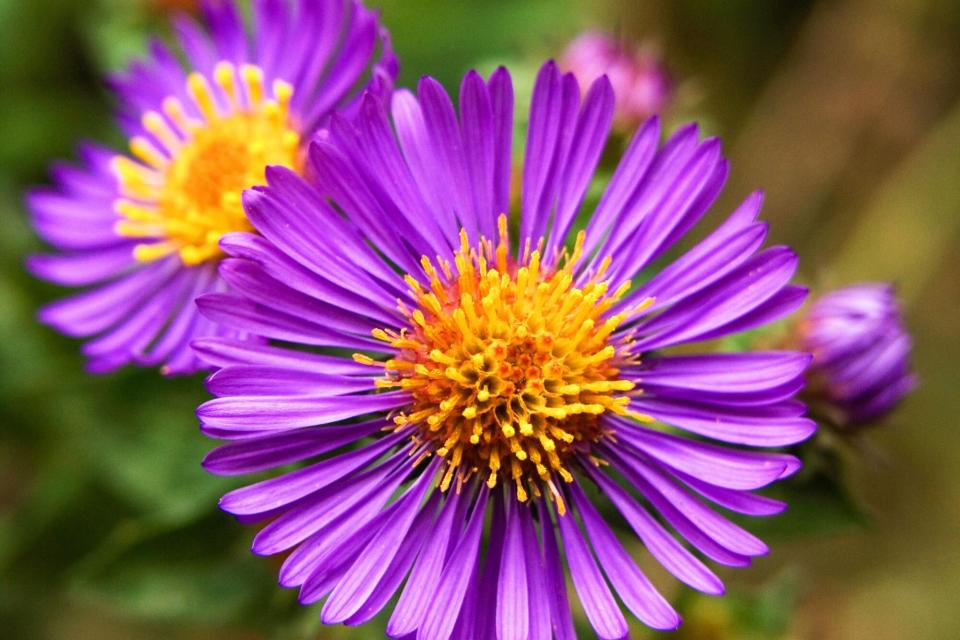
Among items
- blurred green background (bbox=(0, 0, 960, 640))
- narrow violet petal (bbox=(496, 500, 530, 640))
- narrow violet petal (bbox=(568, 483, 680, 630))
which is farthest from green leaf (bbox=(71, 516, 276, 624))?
narrow violet petal (bbox=(568, 483, 680, 630))

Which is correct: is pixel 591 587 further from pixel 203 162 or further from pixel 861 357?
pixel 203 162

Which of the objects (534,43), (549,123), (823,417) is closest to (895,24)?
(534,43)

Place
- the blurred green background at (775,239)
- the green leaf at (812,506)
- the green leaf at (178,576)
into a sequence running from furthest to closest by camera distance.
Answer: the blurred green background at (775,239) < the green leaf at (178,576) < the green leaf at (812,506)

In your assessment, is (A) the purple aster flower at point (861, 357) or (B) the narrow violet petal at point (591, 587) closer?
(B) the narrow violet petal at point (591, 587)

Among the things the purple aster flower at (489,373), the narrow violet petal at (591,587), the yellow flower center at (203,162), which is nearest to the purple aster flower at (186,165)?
the yellow flower center at (203,162)

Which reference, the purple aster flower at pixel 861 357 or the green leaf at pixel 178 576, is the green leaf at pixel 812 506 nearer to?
the purple aster flower at pixel 861 357

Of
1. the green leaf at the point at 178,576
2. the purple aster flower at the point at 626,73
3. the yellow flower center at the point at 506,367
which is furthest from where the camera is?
the purple aster flower at the point at 626,73

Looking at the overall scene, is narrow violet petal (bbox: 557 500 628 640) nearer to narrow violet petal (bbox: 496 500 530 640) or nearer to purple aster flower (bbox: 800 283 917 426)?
narrow violet petal (bbox: 496 500 530 640)

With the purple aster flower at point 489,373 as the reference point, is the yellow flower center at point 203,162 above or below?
above
